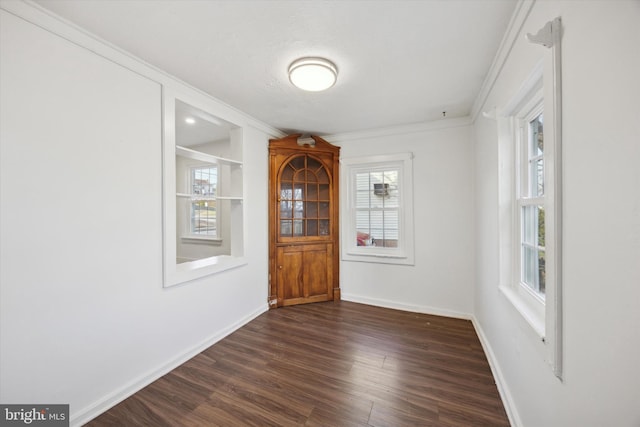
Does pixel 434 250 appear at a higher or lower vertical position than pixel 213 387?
higher

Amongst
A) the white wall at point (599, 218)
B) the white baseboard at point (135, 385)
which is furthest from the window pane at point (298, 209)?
the white wall at point (599, 218)

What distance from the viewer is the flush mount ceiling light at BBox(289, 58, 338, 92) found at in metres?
1.88

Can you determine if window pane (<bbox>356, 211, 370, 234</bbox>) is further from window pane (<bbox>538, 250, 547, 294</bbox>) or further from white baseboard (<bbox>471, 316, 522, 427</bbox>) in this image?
window pane (<bbox>538, 250, 547, 294</bbox>)

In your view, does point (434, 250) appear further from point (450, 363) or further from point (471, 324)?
point (450, 363)

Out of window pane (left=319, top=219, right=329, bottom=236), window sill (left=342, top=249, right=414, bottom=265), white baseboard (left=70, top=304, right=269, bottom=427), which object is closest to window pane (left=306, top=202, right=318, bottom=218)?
window pane (left=319, top=219, right=329, bottom=236)

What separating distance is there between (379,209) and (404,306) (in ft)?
4.52

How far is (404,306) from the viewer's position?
3375 mm

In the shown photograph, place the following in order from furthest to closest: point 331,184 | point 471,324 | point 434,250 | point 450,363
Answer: point 331,184
point 434,250
point 471,324
point 450,363

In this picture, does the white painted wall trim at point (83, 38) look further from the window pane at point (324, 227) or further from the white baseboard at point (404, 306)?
the white baseboard at point (404, 306)

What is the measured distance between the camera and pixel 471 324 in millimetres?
2918

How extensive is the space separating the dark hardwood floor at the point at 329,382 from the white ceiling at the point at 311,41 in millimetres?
2489

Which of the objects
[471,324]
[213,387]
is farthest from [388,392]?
[471,324]

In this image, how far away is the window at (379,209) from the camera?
11.2 feet

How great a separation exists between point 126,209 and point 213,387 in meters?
1.50
